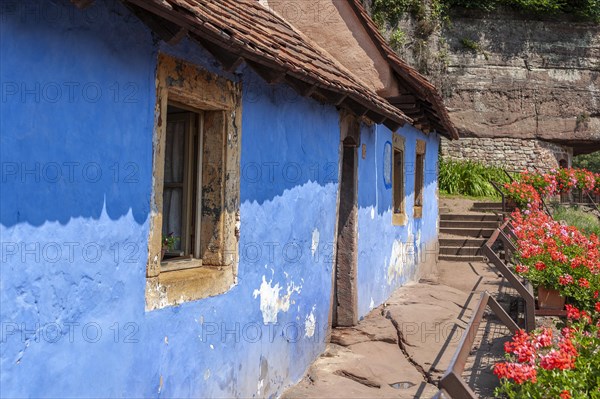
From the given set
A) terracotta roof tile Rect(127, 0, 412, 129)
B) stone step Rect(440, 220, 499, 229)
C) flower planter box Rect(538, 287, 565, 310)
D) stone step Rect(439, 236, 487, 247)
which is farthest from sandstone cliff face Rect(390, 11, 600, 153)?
flower planter box Rect(538, 287, 565, 310)

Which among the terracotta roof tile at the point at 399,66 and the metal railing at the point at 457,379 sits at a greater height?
the terracotta roof tile at the point at 399,66

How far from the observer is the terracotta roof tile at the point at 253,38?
3273 millimetres

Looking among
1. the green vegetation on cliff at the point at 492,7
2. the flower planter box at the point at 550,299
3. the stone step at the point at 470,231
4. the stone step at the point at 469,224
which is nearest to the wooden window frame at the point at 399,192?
the flower planter box at the point at 550,299

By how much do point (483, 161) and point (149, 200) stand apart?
19.4 m

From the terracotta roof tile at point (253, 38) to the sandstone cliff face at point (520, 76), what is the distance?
15.2 m

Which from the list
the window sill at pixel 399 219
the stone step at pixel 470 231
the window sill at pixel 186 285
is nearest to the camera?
the window sill at pixel 186 285

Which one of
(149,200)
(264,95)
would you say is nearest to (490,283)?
(264,95)

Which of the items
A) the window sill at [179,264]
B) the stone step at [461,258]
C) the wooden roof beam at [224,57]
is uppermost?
the wooden roof beam at [224,57]

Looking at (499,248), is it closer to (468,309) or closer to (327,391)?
(468,309)

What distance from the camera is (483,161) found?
21406 millimetres

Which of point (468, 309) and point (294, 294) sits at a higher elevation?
point (294, 294)

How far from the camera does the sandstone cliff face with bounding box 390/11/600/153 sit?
2152 cm

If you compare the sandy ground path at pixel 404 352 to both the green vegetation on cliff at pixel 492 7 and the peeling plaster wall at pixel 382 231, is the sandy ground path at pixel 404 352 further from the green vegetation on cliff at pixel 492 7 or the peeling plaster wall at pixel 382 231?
the green vegetation on cliff at pixel 492 7

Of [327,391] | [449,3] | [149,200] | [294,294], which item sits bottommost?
[327,391]
